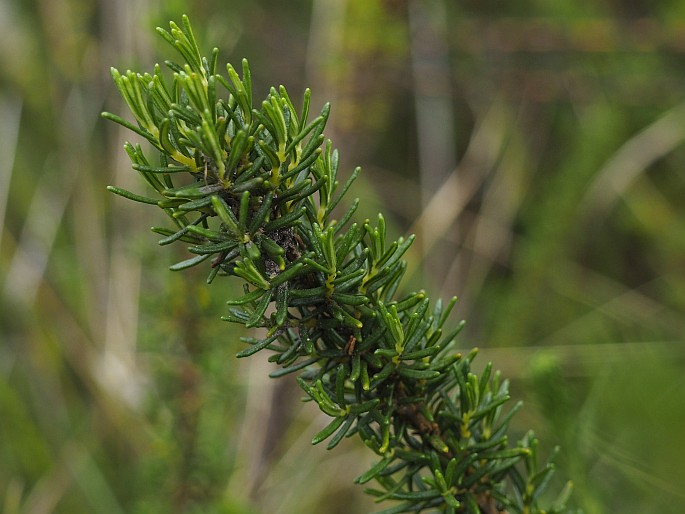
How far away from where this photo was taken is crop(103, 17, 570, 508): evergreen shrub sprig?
39cm

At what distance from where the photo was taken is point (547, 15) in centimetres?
209

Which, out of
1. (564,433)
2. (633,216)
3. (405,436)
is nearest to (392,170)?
(633,216)

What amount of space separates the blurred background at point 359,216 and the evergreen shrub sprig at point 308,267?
0.63 meters

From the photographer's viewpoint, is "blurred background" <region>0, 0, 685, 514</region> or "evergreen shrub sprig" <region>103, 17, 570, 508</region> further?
"blurred background" <region>0, 0, 685, 514</region>

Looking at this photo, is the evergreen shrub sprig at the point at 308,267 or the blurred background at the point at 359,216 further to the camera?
the blurred background at the point at 359,216

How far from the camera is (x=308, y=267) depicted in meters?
0.41

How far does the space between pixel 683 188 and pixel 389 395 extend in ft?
5.75

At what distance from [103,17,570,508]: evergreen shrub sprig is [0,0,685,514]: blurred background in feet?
2.05

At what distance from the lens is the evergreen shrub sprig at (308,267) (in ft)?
1.29

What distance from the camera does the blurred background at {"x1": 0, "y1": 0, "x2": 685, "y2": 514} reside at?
1.16 metres

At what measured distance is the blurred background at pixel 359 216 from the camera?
3.82 feet

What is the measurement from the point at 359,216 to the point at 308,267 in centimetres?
151

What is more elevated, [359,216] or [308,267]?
[359,216]

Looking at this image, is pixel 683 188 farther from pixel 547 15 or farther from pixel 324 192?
pixel 324 192
